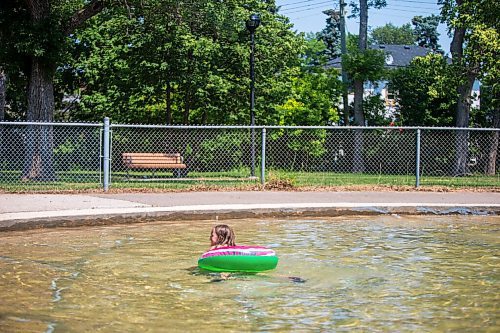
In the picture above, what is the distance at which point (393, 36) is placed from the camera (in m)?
163

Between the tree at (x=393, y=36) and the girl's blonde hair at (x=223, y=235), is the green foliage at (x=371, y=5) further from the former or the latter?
the tree at (x=393, y=36)

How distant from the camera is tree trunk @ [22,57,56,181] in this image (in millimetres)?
21953

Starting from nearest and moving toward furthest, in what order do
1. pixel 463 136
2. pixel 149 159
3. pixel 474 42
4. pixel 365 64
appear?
pixel 149 159 < pixel 474 42 < pixel 463 136 < pixel 365 64

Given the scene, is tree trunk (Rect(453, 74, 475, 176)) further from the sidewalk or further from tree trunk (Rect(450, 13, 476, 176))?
the sidewalk

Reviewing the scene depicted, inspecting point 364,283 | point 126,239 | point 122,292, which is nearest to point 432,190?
point 126,239

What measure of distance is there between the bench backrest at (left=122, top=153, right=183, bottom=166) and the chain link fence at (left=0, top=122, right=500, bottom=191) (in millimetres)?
32

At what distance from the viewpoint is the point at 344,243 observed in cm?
1141

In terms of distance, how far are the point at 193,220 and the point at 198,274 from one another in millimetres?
4989

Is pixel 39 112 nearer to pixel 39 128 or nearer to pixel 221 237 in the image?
pixel 39 128

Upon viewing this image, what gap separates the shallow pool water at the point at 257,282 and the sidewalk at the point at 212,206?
519 mm

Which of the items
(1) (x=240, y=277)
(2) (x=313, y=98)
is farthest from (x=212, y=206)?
(2) (x=313, y=98)

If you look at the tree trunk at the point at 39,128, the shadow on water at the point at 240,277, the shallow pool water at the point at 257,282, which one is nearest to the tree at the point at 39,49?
the tree trunk at the point at 39,128

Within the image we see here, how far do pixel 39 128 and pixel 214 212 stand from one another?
429 inches

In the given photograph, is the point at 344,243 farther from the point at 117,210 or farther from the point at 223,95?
the point at 223,95
